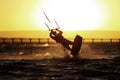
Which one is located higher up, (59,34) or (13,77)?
(59,34)

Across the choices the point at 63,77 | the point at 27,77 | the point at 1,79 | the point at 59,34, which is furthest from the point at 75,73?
the point at 59,34

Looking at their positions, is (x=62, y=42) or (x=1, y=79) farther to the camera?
(x=62, y=42)

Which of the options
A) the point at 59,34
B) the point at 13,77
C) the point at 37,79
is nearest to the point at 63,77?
the point at 37,79

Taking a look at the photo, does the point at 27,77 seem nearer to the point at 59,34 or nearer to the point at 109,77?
the point at 109,77

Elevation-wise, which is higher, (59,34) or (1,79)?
(59,34)

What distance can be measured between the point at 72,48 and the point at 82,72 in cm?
2033

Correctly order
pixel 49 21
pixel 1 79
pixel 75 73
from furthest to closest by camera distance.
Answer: pixel 49 21, pixel 75 73, pixel 1 79

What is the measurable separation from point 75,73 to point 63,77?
4.20 m

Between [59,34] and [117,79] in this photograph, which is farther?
[59,34]

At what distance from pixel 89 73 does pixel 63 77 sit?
5.32m

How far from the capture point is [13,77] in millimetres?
38250

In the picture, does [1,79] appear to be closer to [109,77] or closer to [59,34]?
[109,77]

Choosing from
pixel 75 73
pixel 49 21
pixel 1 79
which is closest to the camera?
pixel 1 79

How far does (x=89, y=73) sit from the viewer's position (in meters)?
42.7
